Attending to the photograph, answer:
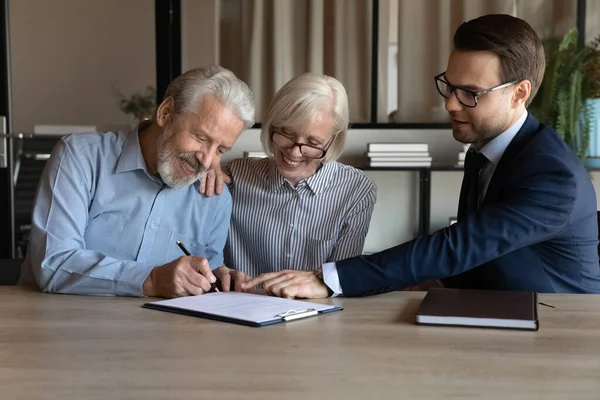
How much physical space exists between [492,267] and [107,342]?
3.41ft

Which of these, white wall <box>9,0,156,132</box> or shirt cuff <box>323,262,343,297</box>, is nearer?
shirt cuff <box>323,262,343,297</box>

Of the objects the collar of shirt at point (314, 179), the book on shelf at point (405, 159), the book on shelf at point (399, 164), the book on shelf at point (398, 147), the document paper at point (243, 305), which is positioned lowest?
the document paper at point (243, 305)

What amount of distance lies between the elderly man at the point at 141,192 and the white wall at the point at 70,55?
13.1ft

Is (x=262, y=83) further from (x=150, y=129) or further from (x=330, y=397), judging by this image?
(x=330, y=397)

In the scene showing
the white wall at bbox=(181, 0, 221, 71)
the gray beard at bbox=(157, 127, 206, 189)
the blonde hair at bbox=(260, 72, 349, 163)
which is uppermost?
the white wall at bbox=(181, 0, 221, 71)

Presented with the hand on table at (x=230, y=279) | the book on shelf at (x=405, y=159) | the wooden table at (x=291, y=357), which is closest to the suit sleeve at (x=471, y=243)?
the wooden table at (x=291, y=357)

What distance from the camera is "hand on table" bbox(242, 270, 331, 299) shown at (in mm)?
1900

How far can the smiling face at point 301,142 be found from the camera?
237 centimetres

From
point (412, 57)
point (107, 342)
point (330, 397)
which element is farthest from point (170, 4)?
point (330, 397)

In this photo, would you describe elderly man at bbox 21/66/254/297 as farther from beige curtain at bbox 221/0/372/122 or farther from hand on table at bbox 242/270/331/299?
beige curtain at bbox 221/0/372/122

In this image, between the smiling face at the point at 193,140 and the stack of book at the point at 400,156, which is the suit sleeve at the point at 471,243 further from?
the stack of book at the point at 400,156

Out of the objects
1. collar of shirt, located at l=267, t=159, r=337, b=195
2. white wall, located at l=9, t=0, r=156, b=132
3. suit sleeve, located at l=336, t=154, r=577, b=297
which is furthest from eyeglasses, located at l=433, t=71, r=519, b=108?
white wall, located at l=9, t=0, r=156, b=132

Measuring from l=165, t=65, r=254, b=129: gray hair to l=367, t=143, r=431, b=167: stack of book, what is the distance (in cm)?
240

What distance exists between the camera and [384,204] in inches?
194
